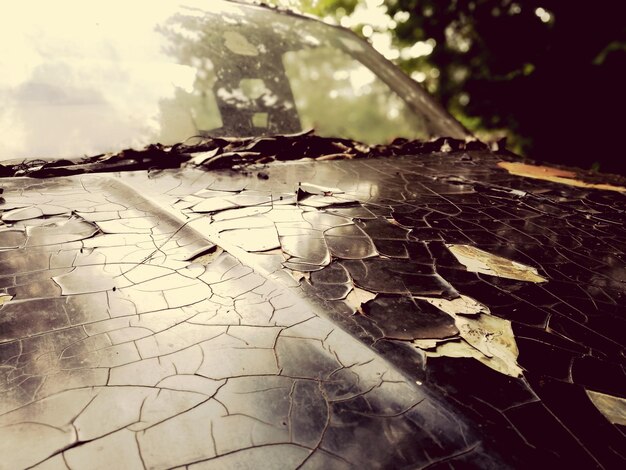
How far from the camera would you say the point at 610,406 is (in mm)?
637

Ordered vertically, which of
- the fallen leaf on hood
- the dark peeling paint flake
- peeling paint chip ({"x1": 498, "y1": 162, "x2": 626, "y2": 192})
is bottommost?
the fallen leaf on hood

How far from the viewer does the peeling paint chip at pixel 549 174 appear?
1.82 metres

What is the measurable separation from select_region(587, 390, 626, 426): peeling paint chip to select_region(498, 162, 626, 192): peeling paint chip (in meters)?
1.42

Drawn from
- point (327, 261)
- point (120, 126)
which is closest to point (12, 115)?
point (120, 126)

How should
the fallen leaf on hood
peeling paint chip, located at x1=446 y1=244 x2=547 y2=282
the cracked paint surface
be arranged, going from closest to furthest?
the cracked paint surface < the fallen leaf on hood < peeling paint chip, located at x1=446 y1=244 x2=547 y2=282

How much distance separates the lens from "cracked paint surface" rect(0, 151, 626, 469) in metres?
0.54

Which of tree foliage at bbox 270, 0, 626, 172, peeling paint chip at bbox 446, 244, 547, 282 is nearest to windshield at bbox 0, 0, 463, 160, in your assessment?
peeling paint chip at bbox 446, 244, 547, 282

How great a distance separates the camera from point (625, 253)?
1.18 m

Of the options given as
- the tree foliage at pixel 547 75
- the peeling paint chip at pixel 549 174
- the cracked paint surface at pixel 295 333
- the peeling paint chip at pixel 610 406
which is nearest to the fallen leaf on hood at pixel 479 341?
the cracked paint surface at pixel 295 333

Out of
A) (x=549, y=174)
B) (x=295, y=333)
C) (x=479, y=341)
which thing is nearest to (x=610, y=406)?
(x=479, y=341)

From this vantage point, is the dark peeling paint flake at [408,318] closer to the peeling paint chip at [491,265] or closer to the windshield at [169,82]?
the peeling paint chip at [491,265]

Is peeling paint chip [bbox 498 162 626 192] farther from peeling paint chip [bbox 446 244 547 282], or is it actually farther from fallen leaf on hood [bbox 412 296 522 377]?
fallen leaf on hood [bbox 412 296 522 377]

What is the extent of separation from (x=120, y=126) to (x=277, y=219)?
0.82 metres

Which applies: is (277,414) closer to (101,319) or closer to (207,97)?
(101,319)
